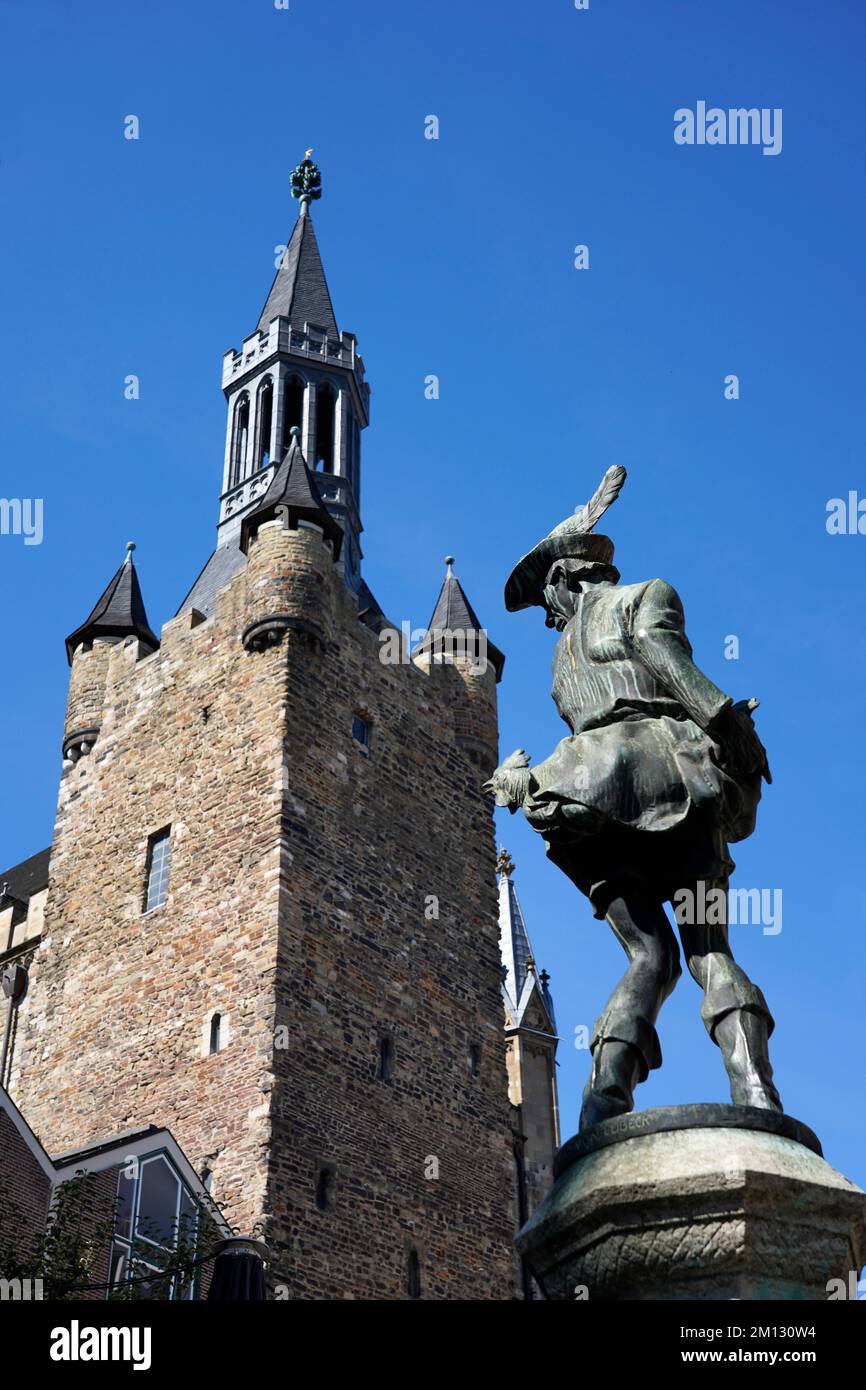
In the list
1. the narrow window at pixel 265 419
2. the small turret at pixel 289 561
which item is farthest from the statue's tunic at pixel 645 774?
the narrow window at pixel 265 419

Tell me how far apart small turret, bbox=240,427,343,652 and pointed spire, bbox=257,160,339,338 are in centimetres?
1093

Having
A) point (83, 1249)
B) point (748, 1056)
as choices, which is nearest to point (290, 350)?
point (83, 1249)

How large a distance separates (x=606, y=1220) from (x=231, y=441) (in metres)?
34.8

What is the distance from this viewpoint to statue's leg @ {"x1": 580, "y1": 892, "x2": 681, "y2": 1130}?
18.9ft

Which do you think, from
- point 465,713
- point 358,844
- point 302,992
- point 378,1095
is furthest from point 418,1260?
point 465,713

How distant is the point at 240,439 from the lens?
128 ft

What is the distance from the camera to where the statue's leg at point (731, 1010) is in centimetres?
568

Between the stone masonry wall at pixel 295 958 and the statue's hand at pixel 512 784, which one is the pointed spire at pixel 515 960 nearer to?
the stone masonry wall at pixel 295 958

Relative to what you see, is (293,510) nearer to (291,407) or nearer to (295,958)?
(295,958)

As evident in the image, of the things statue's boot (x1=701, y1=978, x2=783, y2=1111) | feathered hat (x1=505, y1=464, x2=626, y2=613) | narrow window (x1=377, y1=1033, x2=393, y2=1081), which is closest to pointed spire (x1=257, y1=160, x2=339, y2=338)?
narrow window (x1=377, y1=1033, x2=393, y2=1081)

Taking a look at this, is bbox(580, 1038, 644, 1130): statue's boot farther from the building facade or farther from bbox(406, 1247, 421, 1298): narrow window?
bbox(406, 1247, 421, 1298): narrow window

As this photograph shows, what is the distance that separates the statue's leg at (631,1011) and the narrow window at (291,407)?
1280 inches

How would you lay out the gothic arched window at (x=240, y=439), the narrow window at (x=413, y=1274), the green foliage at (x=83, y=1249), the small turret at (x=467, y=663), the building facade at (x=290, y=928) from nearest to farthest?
the green foliage at (x=83, y=1249) < the building facade at (x=290, y=928) < the narrow window at (x=413, y=1274) < the small turret at (x=467, y=663) < the gothic arched window at (x=240, y=439)
